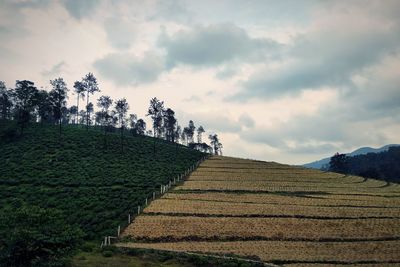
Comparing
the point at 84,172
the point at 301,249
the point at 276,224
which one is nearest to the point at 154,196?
the point at 276,224

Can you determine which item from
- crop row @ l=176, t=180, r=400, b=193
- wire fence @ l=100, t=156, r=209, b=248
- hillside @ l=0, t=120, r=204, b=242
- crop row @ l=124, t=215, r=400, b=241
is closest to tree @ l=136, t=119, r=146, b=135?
hillside @ l=0, t=120, r=204, b=242

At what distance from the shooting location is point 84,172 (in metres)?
73.4

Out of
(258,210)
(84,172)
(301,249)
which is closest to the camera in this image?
(301,249)

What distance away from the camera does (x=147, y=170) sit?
260 ft

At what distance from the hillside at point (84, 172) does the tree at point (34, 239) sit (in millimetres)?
13569

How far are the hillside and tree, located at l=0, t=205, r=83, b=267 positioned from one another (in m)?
13.6

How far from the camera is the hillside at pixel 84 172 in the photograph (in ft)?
176

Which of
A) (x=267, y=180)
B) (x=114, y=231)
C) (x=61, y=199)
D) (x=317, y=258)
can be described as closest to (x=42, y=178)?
(x=61, y=199)

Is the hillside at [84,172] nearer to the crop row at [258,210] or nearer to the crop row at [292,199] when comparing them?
the crop row at [258,210]

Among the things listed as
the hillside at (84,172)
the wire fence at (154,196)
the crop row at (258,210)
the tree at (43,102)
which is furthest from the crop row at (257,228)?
the tree at (43,102)

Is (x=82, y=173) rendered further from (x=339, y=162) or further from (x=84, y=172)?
(x=339, y=162)

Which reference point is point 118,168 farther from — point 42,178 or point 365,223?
point 365,223

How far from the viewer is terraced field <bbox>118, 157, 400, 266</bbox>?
38516 millimetres

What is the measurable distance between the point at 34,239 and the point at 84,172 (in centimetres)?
4658
